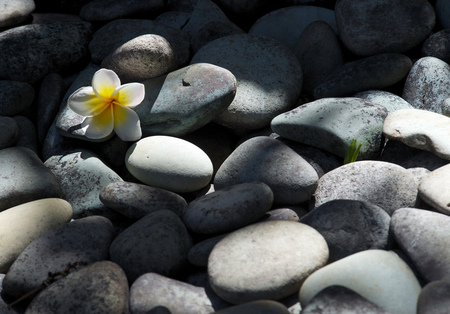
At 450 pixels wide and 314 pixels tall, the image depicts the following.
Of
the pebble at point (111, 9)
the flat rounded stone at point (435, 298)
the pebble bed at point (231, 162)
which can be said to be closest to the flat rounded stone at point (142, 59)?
the pebble bed at point (231, 162)

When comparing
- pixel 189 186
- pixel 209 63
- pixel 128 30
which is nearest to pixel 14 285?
pixel 189 186

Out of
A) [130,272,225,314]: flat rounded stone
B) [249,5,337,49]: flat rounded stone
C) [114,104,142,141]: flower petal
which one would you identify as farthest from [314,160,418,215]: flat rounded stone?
[249,5,337,49]: flat rounded stone

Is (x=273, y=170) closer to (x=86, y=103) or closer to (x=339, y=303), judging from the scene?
(x=339, y=303)

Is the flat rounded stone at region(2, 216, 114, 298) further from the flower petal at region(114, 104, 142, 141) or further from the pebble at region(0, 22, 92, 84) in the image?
the pebble at region(0, 22, 92, 84)

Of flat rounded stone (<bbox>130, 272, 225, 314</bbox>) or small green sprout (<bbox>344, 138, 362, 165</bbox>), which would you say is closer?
flat rounded stone (<bbox>130, 272, 225, 314</bbox>)

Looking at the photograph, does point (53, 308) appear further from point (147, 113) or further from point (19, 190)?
point (147, 113)

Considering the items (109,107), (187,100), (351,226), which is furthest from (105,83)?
(351,226)
